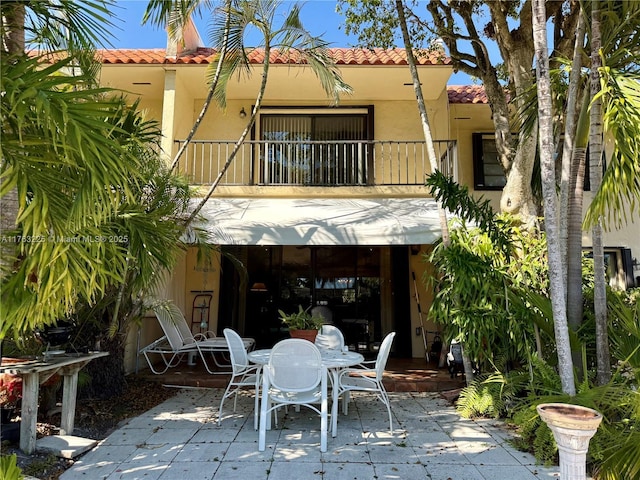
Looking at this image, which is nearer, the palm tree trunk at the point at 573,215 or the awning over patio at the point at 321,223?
the palm tree trunk at the point at 573,215

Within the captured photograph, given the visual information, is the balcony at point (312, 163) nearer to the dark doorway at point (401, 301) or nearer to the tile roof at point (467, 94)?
the tile roof at point (467, 94)

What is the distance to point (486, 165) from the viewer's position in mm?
14109

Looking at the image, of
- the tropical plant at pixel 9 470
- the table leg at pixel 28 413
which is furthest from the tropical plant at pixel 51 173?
the table leg at pixel 28 413

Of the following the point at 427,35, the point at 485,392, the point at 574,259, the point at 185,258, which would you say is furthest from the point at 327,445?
the point at 427,35

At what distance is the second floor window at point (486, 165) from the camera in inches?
549

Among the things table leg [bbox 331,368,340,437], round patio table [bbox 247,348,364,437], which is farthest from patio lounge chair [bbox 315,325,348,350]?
table leg [bbox 331,368,340,437]

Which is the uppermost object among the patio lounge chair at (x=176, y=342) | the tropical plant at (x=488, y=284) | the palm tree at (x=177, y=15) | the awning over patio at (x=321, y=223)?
the palm tree at (x=177, y=15)

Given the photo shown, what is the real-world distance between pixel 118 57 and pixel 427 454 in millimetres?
12649

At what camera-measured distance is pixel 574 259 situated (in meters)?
6.61

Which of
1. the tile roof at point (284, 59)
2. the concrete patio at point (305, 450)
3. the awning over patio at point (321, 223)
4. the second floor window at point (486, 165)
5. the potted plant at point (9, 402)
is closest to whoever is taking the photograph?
the concrete patio at point (305, 450)

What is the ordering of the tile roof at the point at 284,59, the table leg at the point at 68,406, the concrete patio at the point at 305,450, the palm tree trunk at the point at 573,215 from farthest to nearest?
the tile roof at the point at 284,59 < the palm tree trunk at the point at 573,215 < the table leg at the point at 68,406 < the concrete patio at the point at 305,450

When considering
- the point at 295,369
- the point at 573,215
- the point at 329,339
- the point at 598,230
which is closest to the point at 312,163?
the point at 329,339

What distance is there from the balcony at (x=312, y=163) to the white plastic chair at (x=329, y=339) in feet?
18.0

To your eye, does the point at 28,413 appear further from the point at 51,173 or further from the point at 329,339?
the point at 329,339
